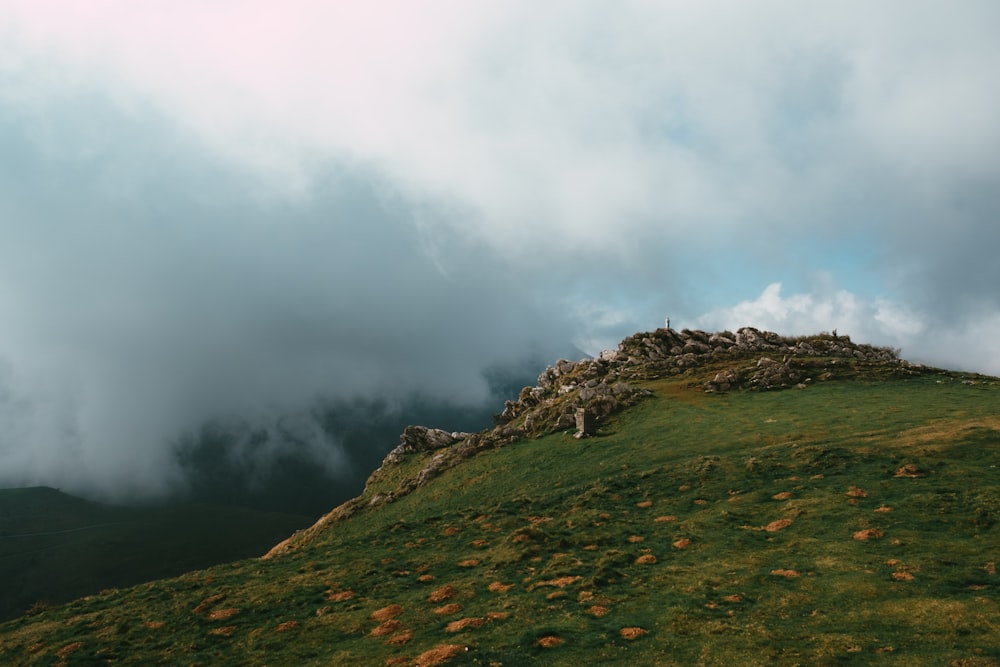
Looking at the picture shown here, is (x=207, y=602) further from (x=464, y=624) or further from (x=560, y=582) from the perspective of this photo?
(x=560, y=582)

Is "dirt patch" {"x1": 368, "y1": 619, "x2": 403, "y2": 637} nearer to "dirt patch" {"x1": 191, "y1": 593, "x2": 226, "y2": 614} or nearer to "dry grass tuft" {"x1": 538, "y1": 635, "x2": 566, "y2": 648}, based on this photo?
"dry grass tuft" {"x1": 538, "y1": 635, "x2": 566, "y2": 648}

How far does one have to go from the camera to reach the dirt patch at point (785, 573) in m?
29.3

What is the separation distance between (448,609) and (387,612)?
12.6ft

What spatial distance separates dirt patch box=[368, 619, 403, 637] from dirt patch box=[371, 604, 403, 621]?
0.92 metres

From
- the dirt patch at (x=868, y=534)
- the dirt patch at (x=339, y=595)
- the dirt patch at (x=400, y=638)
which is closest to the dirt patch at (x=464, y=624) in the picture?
the dirt patch at (x=400, y=638)

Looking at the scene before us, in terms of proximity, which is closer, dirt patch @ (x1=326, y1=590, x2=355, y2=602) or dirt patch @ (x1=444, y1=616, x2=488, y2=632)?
dirt patch @ (x1=444, y1=616, x2=488, y2=632)

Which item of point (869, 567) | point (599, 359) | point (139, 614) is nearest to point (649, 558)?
point (869, 567)

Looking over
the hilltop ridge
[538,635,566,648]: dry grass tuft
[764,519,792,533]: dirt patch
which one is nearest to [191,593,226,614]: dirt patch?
the hilltop ridge

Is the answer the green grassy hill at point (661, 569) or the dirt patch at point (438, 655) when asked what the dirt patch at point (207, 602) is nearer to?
the green grassy hill at point (661, 569)

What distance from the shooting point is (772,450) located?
172 feet

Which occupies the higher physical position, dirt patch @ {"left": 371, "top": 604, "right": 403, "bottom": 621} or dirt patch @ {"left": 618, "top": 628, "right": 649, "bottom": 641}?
dirt patch @ {"left": 371, "top": 604, "right": 403, "bottom": 621}

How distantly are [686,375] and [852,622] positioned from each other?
237 ft

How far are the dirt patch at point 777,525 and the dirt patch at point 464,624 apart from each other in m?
20.2

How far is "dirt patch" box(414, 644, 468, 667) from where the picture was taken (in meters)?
25.1
